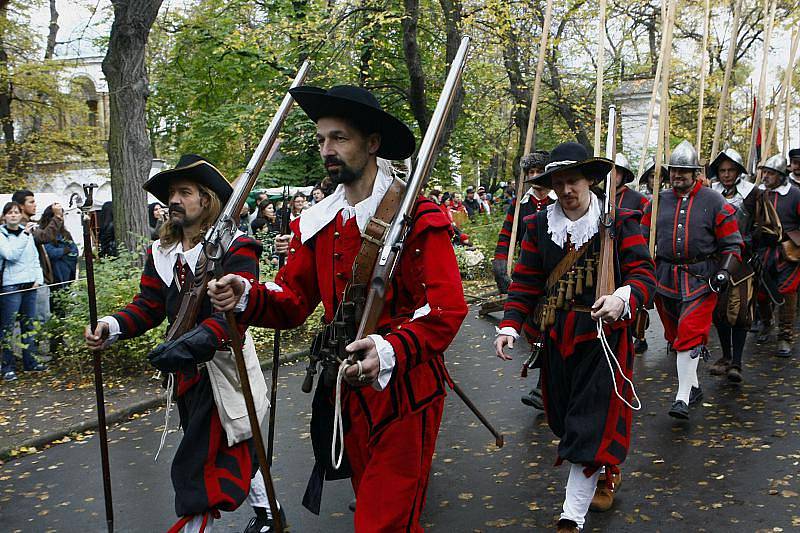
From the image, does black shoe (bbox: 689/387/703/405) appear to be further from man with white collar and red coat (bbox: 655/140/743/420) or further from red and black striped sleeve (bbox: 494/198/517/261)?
red and black striped sleeve (bbox: 494/198/517/261)

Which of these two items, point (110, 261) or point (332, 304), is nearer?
point (332, 304)

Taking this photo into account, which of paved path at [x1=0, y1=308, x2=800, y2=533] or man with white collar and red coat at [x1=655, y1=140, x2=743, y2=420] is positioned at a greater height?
man with white collar and red coat at [x1=655, y1=140, x2=743, y2=420]

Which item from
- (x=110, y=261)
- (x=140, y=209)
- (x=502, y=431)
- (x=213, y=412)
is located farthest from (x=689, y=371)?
(x=140, y=209)

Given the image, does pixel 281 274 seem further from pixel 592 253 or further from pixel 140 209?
pixel 140 209

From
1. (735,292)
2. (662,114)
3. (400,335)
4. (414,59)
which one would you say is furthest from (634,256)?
(414,59)

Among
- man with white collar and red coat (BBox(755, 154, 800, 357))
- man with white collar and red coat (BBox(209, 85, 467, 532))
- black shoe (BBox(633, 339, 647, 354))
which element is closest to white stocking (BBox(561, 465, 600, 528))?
man with white collar and red coat (BBox(209, 85, 467, 532))

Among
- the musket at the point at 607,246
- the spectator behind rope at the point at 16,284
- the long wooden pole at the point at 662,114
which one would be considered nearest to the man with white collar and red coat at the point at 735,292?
the long wooden pole at the point at 662,114

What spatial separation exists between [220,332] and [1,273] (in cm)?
679

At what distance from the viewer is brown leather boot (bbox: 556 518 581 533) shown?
14.8 feet

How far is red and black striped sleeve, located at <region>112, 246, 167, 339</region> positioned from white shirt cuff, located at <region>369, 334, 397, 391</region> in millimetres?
1774

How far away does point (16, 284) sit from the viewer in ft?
→ 31.8

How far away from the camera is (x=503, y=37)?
62.4 feet

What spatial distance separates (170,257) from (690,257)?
15.6 feet

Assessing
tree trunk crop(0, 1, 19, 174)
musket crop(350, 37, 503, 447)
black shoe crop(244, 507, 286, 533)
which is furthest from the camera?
tree trunk crop(0, 1, 19, 174)
